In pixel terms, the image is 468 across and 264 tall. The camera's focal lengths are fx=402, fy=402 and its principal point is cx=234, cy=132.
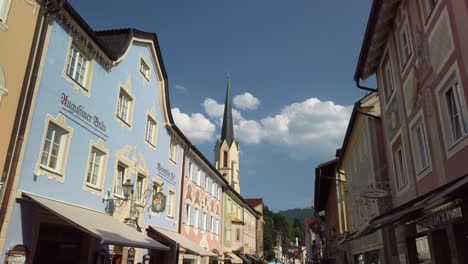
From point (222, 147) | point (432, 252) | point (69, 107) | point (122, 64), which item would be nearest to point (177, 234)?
point (122, 64)

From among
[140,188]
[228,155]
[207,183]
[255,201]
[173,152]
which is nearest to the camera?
[140,188]

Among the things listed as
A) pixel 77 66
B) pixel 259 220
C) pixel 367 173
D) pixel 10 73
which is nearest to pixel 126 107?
pixel 77 66

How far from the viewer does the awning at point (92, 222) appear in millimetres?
10125

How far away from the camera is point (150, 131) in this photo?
19219 mm

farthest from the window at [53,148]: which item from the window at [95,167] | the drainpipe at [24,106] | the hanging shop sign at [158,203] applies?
the hanging shop sign at [158,203]

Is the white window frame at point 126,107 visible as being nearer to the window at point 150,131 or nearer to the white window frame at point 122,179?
the white window frame at point 122,179

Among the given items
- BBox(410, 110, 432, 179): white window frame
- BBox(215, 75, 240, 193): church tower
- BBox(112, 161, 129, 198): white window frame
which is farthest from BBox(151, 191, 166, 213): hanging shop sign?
BBox(215, 75, 240, 193): church tower

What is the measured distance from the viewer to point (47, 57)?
36.7 ft

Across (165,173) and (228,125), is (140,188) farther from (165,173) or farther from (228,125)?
(228,125)

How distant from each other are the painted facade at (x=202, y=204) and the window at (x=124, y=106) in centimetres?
808

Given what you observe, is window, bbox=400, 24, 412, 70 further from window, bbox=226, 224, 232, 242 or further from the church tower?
the church tower

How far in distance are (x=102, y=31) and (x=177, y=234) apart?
36.1ft

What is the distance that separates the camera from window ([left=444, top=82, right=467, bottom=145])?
7.81 meters

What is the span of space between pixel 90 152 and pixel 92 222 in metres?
2.96
